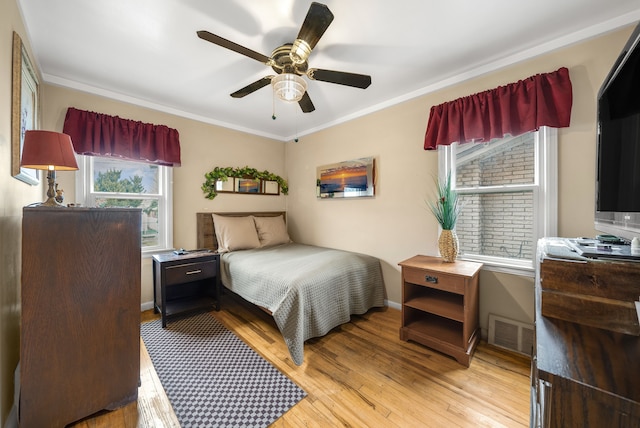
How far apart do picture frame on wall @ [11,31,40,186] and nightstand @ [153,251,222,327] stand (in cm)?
120

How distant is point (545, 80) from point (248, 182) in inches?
133

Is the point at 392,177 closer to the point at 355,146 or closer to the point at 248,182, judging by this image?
the point at 355,146

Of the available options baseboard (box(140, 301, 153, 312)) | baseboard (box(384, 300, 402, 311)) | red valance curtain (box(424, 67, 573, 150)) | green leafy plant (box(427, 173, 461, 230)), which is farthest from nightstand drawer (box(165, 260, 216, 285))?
red valance curtain (box(424, 67, 573, 150))

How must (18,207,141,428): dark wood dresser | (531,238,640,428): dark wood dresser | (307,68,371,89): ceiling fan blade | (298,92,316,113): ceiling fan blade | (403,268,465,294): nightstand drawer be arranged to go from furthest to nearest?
(298,92,316,113): ceiling fan blade, (403,268,465,294): nightstand drawer, (307,68,371,89): ceiling fan blade, (18,207,141,428): dark wood dresser, (531,238,640,428): dark wood dresser

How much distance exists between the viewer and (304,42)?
153 centimetres

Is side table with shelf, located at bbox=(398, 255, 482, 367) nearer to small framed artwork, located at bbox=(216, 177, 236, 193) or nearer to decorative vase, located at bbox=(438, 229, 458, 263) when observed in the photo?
decorative vase, located at bbox=(438, 229, 458, 263)

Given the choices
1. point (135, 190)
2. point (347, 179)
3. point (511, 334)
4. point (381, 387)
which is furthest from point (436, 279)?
point (135, 190)

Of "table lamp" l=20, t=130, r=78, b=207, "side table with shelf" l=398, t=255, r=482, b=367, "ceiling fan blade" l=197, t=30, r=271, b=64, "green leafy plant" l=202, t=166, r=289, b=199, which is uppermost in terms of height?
"ceiling fan blade" l=197, t=30, r=271, b=64

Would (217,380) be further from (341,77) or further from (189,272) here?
(341,77)

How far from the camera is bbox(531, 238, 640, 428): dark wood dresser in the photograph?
505 millimetres

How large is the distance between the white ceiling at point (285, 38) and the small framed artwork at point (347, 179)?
83 cm

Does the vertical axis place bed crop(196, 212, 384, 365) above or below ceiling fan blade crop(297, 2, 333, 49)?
below

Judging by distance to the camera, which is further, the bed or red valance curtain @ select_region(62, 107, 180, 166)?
red valance curtain @ select_region(62, 107, 180, 166)

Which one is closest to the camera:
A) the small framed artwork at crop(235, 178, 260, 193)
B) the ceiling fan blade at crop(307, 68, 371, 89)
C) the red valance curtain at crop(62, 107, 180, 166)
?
the ceiling fan blade at crop(307, 68, 371, 89)
